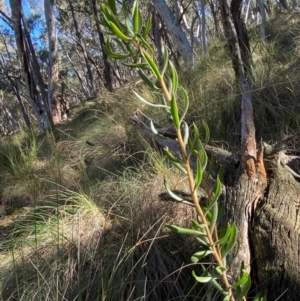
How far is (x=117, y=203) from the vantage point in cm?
282

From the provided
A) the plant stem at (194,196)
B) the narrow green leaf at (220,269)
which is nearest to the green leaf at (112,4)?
the plant stem at (194,196)

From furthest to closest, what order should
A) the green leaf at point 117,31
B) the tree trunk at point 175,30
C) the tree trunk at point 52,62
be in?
the tree trunk at point 52,62 → the tree trunk at point 175,30 → the green leaf at point 117,31

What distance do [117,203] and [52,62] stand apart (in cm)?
692

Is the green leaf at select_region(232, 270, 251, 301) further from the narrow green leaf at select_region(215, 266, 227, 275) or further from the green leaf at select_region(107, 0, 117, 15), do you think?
the green leaf at select_region(107, 0, 117, 15)

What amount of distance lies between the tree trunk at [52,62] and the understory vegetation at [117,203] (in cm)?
316

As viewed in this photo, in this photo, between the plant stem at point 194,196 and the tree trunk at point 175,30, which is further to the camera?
the tree trunk at point 175,30

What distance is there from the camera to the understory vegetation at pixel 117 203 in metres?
1.95

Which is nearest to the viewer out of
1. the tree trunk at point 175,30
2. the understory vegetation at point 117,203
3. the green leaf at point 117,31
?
the green leaf at point 117,31

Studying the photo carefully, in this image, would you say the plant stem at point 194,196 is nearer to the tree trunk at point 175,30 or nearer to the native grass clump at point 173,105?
the native grass clump at point 173,105

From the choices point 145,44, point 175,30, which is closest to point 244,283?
point 145,44

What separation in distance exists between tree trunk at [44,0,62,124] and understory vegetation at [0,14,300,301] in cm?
316

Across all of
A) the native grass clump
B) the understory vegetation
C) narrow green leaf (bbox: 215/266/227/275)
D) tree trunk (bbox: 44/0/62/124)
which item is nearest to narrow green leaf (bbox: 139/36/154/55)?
the native grass clump

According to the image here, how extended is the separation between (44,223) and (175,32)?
179 inches

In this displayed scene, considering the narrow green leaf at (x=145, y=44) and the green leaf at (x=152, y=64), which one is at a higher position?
the narrow green leaf at (x=145, y=44)
